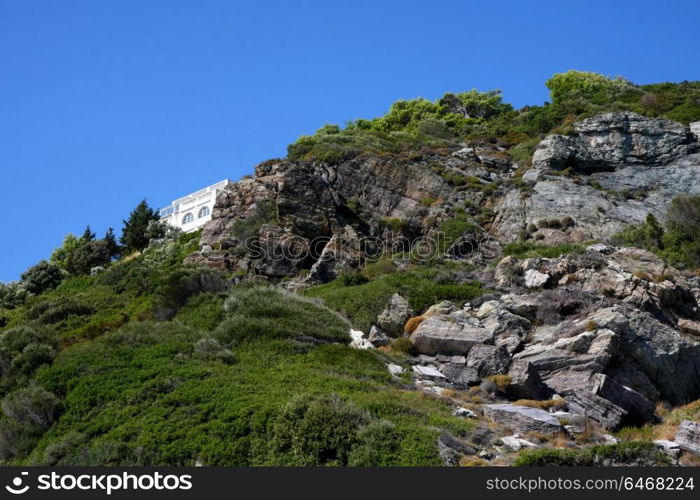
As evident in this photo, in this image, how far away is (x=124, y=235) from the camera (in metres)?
56.6

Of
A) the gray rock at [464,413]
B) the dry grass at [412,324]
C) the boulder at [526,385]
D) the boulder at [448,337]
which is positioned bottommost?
the gray rock at [464,413]

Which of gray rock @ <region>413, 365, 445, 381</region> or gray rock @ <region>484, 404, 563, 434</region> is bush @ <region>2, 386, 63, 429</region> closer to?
gray rock @ <region>413, 365, 445, 381</region>

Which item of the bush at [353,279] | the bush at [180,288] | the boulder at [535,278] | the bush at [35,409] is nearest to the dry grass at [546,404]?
the boulder at [535,278]

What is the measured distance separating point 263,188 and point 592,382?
25221mm

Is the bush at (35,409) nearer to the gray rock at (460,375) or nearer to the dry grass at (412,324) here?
the gray rock at (460,375)

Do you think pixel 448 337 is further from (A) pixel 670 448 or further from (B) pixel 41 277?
(B) pixel 41 277

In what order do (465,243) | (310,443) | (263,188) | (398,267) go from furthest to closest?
(263,188)
(465,243)
(398,267)
(310,443)

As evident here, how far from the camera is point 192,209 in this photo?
58781 millimetres

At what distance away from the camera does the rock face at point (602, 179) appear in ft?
131

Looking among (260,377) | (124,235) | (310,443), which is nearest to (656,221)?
(260,377)

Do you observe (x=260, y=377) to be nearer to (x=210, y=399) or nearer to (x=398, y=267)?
(x=210, y=399)

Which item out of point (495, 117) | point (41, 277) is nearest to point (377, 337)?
point (41, 277)

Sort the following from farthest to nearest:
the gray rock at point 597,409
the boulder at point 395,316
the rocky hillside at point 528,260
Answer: the boulder at point 395,316, the rocky hillside at point 528,260, the gray rock at point 597,409

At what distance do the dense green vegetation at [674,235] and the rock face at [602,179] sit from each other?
160cm
